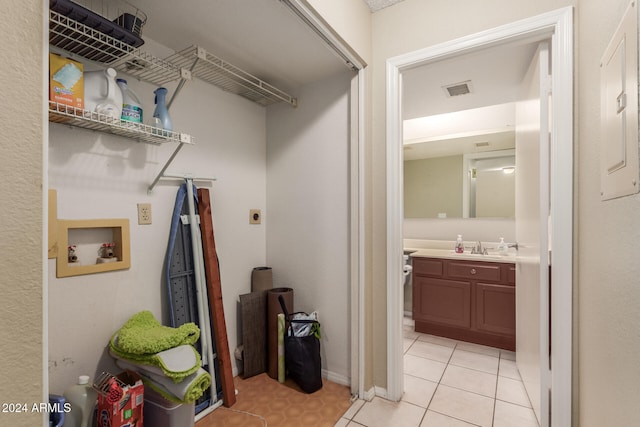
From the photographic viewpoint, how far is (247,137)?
2322mm

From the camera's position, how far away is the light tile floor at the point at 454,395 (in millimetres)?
1710

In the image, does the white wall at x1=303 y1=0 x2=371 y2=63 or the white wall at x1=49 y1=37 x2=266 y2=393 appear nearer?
the white wall at x1=49 y1=37 x2=266 y2=393

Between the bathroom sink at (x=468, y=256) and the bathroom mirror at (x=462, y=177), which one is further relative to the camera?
the bathroom mirror at (x=462, y=177)

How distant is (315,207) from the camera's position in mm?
2234

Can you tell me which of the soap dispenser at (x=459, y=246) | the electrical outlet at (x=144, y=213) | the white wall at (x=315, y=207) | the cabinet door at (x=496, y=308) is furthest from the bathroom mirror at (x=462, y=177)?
the electrical outlet at (x=144, y=213)

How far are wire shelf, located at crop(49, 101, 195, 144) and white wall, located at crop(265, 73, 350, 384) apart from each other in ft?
3.05

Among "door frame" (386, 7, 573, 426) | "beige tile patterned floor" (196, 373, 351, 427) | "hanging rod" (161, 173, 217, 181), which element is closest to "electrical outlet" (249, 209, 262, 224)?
"hanging rod" (161, 173, 217, 181)

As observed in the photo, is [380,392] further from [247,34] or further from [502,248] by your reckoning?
[247,34]

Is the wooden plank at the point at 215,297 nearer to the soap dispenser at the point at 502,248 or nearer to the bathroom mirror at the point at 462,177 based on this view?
the bathroom mirror at the point at 462,177

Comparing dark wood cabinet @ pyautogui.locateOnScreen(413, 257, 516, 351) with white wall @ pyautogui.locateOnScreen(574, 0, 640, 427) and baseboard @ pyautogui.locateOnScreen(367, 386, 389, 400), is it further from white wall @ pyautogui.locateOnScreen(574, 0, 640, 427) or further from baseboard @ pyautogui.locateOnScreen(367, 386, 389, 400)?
Result: white wall @ pyautogui.locateOnScreen(574, 0, 640, 427)

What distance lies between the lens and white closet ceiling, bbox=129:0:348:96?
58.1 inches

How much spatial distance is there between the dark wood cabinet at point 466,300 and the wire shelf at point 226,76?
2.10 meters

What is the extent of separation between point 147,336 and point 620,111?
6.45 feet

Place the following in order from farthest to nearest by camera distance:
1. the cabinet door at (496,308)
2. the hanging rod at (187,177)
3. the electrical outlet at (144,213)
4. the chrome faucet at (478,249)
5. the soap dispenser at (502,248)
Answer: the chrome faucet at (478,249)
the soap dispenser at (502,248)
the cabinet door at (496,308)
the hanging rod at (187,177)
the electrical outlet at (144,213)
